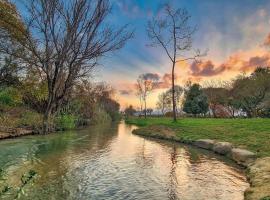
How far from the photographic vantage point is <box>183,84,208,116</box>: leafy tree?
7912 cm

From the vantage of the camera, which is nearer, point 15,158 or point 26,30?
point 15,158

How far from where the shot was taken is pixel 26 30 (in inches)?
922

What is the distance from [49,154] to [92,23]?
365 inches

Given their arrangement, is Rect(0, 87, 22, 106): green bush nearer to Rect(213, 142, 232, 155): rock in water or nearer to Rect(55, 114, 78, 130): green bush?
Rect(55, 114, 78, 130): green bush

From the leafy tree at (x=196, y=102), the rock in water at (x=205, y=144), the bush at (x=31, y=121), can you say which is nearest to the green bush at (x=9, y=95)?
the bush at (x=31, y=121)

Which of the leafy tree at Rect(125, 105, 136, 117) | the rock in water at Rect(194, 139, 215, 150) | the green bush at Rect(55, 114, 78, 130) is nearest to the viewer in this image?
the rock in water at Rect(194, 139, 215, 150)

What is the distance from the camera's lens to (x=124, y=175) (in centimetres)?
1238

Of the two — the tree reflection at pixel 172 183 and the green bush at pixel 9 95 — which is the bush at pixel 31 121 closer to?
the green bush at pixel 9 95

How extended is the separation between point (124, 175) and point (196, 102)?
2708 inches

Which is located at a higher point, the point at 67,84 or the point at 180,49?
the point at 180,49

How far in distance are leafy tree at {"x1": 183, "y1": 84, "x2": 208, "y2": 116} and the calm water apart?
6167 cm

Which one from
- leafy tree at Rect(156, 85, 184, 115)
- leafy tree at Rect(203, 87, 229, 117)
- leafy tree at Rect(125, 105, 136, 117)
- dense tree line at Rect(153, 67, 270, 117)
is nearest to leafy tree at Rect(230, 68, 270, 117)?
dense tree line at Rect(153, 67, 270, 117)

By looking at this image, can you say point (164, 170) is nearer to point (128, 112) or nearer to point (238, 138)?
point (238, 138)

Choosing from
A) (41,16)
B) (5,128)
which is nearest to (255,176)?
(41,16)
